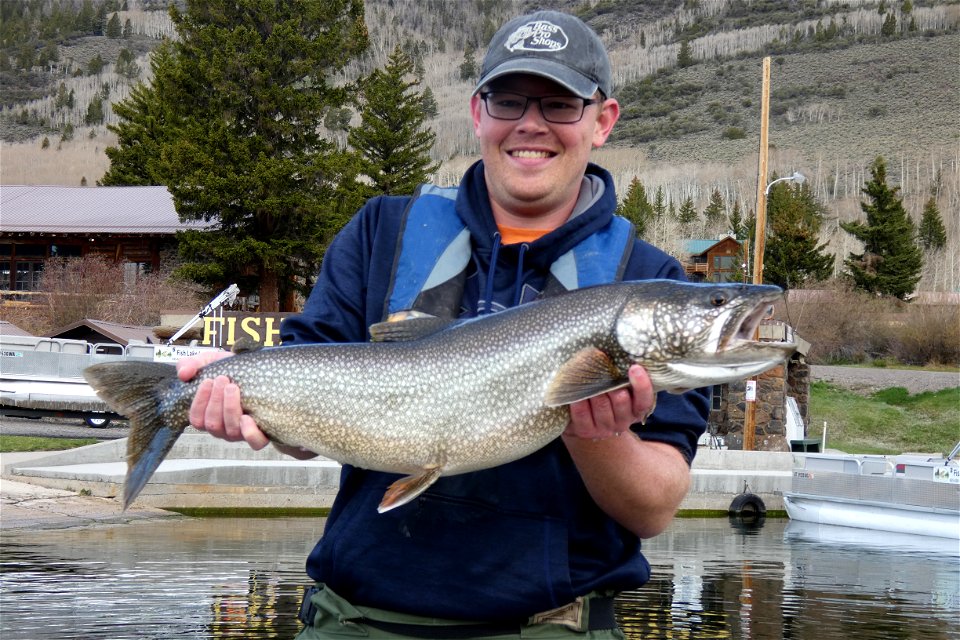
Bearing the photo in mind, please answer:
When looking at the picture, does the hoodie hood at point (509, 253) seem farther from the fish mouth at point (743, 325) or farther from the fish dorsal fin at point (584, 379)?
the fish mouth at point (743, 325)

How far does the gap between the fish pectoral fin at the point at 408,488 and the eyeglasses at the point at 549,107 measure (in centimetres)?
112

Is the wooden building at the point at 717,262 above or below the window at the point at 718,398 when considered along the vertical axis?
above

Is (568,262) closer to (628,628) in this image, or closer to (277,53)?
(628,628)

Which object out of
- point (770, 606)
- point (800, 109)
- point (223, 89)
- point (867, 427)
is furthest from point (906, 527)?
point (800, 109)

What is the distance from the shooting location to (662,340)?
3324mm

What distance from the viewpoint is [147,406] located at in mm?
3688

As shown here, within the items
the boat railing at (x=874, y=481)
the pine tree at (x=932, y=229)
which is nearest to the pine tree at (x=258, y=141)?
the boat railing at (x=874, y=481)

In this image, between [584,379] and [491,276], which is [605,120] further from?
[584,379]

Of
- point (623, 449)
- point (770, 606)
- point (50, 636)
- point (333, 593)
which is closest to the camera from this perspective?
point (623, 449)

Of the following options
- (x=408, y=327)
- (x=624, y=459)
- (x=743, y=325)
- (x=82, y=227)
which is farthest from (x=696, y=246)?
(x=624, y=459)

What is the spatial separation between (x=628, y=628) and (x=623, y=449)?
9.46 meters

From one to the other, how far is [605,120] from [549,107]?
0.97ft

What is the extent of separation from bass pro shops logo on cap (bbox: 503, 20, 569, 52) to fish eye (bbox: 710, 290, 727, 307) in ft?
2.90

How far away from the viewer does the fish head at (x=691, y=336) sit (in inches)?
131
